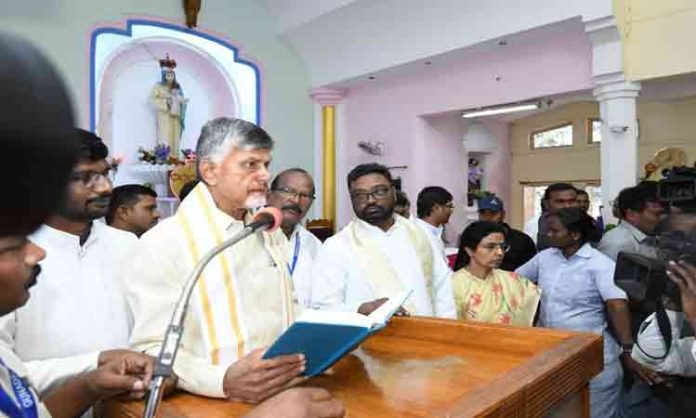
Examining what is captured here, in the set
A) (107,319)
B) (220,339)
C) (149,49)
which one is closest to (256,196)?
(220,339)

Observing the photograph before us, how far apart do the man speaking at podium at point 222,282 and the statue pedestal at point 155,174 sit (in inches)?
234

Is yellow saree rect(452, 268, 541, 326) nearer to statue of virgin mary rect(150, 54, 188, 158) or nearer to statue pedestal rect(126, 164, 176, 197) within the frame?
statue pedestal rect(126, 164, 176, 197)

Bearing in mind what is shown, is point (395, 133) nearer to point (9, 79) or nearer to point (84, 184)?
point (84, 184)

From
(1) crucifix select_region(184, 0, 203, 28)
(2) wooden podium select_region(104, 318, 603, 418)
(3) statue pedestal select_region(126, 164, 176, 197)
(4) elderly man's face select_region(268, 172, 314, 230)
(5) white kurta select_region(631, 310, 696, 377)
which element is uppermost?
(1) crucifix select_region(184, 0, 203, 28)

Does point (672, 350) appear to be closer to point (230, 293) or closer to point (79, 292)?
point (230, 293)

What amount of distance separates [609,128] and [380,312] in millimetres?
5193

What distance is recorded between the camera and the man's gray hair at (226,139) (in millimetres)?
1705

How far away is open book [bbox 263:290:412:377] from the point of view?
121 cm

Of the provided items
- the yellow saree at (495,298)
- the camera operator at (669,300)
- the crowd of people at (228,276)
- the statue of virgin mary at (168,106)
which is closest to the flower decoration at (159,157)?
the statue of virgin mary at (168,106)

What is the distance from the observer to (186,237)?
63.0 inches

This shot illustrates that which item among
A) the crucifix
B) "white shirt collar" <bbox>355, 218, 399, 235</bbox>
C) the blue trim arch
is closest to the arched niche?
the blue trim arch

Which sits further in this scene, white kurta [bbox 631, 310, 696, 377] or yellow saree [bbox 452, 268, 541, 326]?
yellow saree [bbox 452, 268, 541, 326]

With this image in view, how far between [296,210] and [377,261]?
0.72m

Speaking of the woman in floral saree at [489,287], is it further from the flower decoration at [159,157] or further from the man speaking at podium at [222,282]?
the flower decoration at [159,157]
